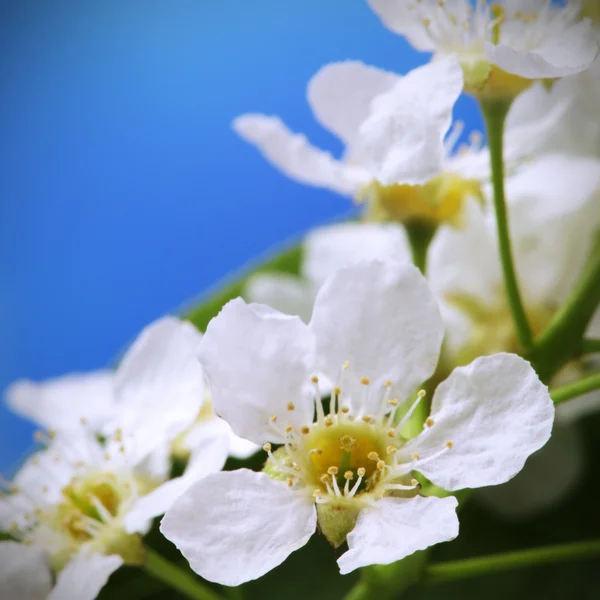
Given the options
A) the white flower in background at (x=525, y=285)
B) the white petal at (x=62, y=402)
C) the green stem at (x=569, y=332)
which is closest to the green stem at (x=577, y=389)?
the green stem at (x=569, y=332)

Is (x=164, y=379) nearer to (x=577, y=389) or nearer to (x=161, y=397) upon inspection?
(x=161, y=397)

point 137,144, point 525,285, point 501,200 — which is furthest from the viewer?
point 137,144

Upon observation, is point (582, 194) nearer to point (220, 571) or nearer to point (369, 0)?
point (369, 0)

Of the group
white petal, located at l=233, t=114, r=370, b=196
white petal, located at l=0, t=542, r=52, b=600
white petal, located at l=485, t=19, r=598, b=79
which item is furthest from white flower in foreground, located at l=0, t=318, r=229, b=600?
white petal, located at l=485, t=19, r=598, b=79

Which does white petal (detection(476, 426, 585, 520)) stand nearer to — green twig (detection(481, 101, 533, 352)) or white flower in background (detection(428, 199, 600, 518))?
white flower in background (detection(428, 199, 600, 518))

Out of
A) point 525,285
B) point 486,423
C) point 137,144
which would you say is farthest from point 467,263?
point 137,144

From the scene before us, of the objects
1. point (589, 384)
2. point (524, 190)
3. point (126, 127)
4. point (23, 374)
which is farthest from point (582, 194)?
point (23, 374)

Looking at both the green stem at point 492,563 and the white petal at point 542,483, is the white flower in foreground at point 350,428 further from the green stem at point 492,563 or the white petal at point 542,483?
the white petal at point 542,483
